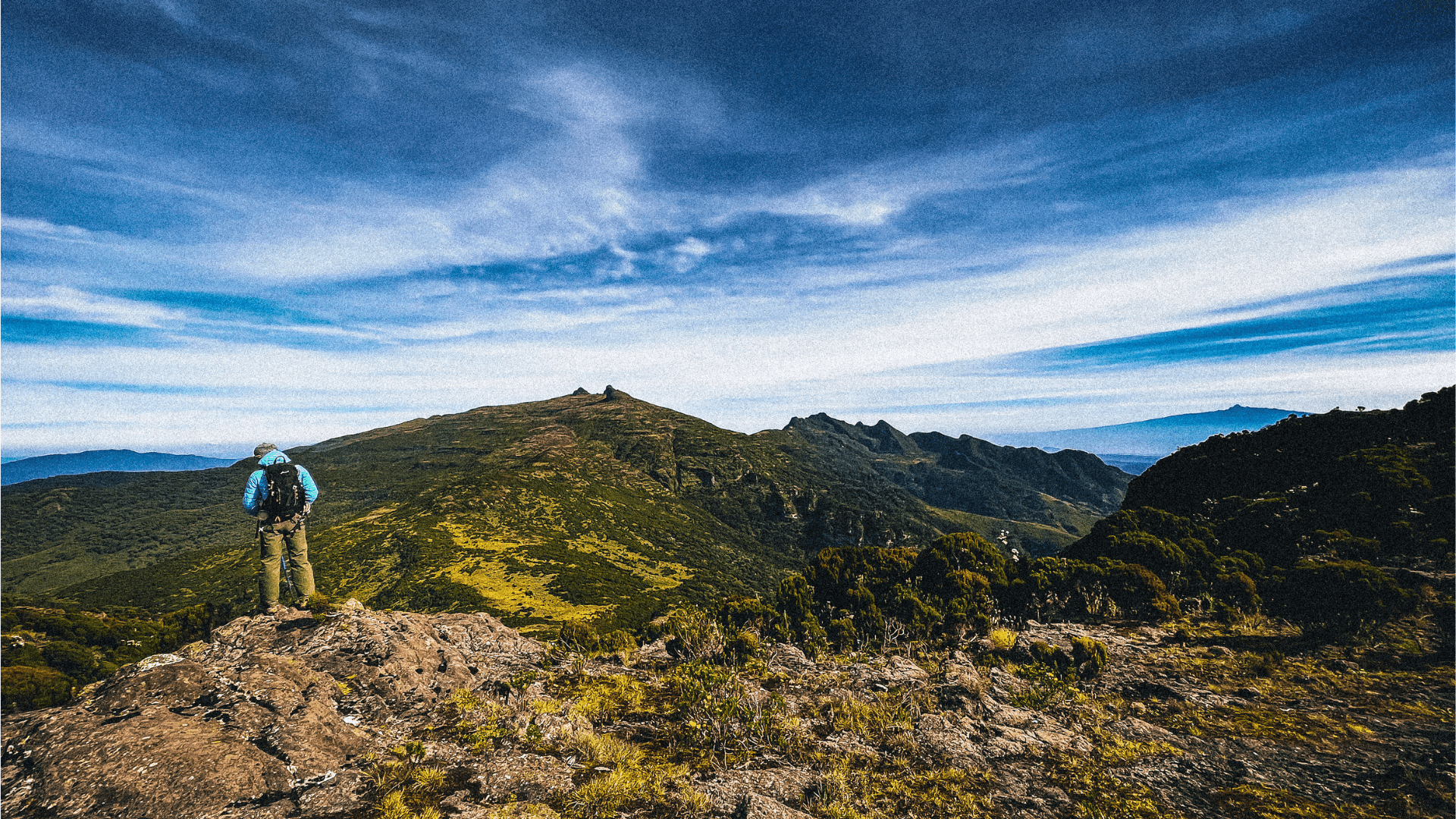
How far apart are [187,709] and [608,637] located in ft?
32.3

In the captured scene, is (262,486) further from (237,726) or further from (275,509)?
(237,726)

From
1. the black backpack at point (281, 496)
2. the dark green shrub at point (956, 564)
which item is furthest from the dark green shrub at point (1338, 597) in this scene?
the black backpack at point (281, 496)

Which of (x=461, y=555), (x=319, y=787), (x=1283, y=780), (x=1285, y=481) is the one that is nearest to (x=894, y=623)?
(x=1283, y=780)

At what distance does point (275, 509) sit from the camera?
13281 mm

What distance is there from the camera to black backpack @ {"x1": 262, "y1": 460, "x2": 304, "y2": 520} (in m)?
13.3

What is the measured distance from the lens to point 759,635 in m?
16.8

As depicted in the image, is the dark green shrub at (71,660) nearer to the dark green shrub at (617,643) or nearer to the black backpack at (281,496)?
the black backpack at (281,496)

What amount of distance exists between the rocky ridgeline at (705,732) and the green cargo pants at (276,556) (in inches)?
35.6

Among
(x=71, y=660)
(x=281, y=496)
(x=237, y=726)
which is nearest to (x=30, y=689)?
(x=281, y=496)

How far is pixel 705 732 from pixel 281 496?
12.8 metres

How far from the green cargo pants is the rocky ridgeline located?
0.90 metres

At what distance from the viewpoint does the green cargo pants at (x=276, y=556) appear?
13.2 metres

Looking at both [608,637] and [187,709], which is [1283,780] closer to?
[608,637]

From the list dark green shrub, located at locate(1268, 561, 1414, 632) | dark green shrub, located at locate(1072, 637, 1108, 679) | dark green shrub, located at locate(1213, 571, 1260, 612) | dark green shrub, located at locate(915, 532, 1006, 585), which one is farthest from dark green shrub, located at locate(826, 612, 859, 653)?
dark green shrub, located at locate(1268, 561, 1414, 632)
